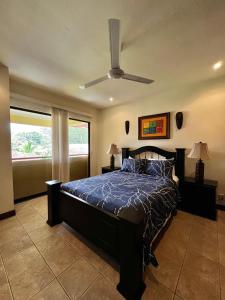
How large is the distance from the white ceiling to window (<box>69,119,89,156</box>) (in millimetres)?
1653

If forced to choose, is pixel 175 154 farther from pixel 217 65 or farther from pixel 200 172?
pixel 217 65

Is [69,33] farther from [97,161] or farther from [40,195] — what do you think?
[97,161]

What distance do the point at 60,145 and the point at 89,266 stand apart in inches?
111

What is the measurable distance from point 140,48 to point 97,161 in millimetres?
3724

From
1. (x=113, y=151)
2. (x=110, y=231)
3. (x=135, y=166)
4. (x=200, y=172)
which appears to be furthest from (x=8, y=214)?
(x=200, y=172)

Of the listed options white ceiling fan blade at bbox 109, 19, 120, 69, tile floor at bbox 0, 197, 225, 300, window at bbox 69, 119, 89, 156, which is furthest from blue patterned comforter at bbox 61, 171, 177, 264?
window at bbox 69, 119, 89, 156

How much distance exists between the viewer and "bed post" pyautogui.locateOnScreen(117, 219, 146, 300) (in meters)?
1.17

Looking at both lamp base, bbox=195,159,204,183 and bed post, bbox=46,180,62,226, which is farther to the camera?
lamp base, bbox=195,159,204,183

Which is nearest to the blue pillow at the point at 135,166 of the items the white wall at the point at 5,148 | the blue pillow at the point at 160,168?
the blue pillow at the point at 160,168

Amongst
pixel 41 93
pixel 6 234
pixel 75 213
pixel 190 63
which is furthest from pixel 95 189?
pixel 41 93

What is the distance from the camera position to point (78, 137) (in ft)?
14.7

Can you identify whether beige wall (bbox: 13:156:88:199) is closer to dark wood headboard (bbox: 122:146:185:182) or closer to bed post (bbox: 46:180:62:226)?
bed post (bbox: 46:180:62:226)

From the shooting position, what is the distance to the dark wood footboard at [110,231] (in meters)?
1.19

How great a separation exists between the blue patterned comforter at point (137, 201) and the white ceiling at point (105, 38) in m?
1.96
